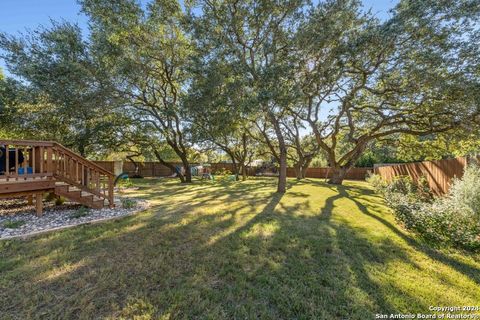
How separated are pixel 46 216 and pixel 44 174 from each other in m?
0.95

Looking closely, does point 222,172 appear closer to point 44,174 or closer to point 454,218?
point 44,174

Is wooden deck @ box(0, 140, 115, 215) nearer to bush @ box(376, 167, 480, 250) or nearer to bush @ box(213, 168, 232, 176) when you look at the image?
bush @ box(376, 167, 480, 250)

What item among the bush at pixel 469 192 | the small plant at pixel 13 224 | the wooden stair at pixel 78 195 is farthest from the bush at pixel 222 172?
the bush at pixel 469 192

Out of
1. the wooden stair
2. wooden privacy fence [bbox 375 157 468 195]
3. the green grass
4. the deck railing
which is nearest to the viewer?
the green grass

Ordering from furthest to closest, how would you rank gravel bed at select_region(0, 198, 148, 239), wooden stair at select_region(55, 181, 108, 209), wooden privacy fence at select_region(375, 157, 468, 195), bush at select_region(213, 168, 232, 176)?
bush at select_region(213, 168, 232, 176)
wooden privacy fence at select_region(375, 157, 468, 195)
wooden stair at select_region(55, 181, 108, 209)
gravel bed at select_region(0, 198, 148, 239)

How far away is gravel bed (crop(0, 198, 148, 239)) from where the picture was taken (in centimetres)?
382

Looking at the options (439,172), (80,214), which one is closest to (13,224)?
(80,214)

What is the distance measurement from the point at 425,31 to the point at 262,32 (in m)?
5.47

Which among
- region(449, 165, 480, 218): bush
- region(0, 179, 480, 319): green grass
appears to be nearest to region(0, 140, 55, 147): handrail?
region(0, 179, 480, 319): green grass

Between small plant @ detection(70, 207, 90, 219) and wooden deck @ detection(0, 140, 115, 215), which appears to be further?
small plant @ detection(70, 207, 90, 219)

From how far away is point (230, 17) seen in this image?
8133 millimetres

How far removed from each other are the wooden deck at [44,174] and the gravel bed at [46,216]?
32cm

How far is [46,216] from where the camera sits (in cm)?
470

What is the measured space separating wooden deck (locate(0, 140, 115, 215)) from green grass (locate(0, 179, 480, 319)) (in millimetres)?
1473
